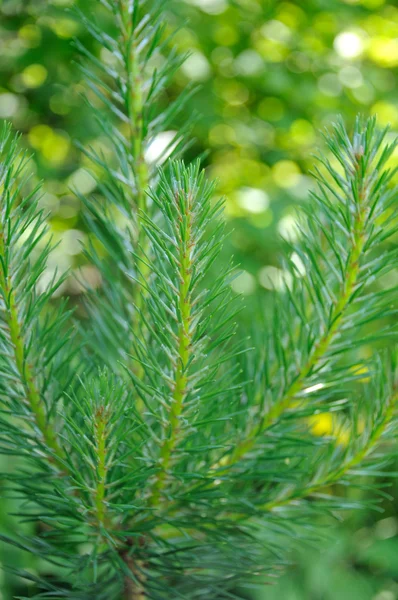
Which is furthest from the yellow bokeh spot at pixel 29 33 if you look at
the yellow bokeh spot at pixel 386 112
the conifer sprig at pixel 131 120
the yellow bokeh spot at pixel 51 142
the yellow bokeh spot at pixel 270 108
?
the conifer sprig at pixel 131 120

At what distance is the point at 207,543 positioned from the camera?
0.34 meters

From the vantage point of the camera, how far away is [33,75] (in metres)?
1.09

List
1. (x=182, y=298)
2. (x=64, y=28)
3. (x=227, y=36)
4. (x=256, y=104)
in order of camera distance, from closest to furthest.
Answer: (x=182, y=298)
(x=64, y=28)
(x=227, y=36)
(x=256, y=104)

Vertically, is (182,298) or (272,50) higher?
(272,50)

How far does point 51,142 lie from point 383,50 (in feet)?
2.03

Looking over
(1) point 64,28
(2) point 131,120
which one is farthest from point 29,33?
(2) point 131,120

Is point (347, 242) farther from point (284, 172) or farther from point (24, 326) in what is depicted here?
point (284, 172)

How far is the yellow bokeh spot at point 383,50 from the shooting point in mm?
1190

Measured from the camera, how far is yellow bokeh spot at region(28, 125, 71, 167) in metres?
1.10

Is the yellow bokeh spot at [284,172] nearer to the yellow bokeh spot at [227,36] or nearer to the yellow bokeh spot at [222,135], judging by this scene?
the yellow bokeh spot at [222,135]

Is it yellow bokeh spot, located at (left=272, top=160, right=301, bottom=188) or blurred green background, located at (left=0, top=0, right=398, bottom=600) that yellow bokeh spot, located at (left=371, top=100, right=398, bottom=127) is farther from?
yellow bokeh spot, located at (left=272, top=160, right=301, bottom=188)

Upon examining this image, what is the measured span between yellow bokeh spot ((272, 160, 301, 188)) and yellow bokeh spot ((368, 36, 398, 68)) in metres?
0.24

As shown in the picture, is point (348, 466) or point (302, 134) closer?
point (348, 466)

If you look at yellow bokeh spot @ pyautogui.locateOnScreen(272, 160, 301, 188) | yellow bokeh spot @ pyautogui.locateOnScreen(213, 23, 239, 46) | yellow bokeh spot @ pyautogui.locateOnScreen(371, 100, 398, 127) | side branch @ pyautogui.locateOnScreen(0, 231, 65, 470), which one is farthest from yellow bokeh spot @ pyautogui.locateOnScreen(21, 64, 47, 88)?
side branch @ pyautogui.locateOnScreen(0, 231, 65, 470)
